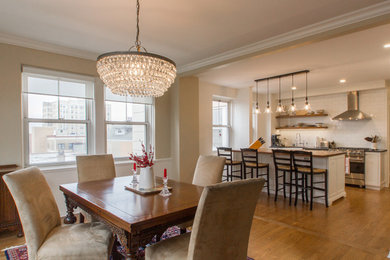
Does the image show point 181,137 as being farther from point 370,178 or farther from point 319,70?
point 370,178

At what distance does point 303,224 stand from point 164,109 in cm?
318

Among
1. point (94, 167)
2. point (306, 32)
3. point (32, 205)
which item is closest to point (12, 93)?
point (94, 167)

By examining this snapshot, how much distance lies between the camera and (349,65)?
433 cm

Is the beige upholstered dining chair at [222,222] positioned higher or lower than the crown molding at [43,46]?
lower

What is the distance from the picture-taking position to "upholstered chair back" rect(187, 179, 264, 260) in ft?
4.35

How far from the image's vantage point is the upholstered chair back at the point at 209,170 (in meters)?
2.71

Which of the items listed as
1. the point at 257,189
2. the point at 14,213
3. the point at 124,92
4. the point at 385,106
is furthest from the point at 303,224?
the point at 385,106

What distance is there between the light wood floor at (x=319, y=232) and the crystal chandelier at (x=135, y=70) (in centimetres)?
206

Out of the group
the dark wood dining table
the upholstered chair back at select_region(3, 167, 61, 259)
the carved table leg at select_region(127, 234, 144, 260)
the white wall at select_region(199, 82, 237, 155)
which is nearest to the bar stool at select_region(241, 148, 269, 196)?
the white wall at select_region(199, 82, 237, 155)

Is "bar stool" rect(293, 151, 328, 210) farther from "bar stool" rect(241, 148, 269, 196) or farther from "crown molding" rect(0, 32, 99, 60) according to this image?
"crown molding" rect(0, 32, 99, 60)

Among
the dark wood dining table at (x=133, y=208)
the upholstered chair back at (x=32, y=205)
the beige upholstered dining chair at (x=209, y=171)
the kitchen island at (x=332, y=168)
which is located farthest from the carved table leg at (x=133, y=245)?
the kitchen island at (x=332, y=168)

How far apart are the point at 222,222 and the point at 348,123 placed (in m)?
6.19

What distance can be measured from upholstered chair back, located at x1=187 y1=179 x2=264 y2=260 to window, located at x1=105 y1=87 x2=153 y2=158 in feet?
10.6

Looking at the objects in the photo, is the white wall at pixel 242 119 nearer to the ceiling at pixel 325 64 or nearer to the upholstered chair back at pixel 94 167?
the ceiling at pixel 325 64
